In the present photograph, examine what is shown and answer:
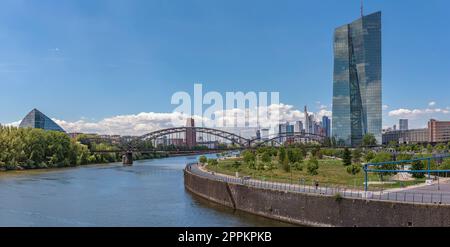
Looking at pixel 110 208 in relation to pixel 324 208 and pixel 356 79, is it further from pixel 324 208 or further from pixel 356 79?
pixel 356 79

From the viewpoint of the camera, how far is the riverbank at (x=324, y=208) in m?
23.7

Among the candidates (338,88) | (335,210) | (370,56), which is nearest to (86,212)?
(335,210)

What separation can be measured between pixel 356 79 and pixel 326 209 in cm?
15722

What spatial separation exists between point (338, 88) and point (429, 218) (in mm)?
160200

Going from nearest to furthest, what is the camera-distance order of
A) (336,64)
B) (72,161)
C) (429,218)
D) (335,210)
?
(429,218), (335,210), (72,161), (336,64)

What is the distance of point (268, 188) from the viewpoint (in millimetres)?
34281

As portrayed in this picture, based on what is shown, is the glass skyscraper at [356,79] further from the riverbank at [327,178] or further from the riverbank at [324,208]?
the riverbank at [324,208]

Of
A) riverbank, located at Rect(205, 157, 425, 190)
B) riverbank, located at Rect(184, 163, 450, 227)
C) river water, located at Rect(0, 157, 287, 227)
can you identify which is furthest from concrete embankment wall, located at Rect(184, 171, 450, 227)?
riverbank, located at Rect(205, 157, 425, 190)

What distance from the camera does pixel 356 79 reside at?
178 m

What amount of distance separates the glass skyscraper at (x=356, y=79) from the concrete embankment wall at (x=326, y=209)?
146 metres

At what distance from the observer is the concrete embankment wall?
2369 centimetres

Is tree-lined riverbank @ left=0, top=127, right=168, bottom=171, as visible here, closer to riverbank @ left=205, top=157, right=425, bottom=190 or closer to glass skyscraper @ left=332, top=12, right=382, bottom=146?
riverbank @ left=205, top=157, right=425, bottom=190

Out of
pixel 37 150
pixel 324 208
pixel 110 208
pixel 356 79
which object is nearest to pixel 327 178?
pixel 324 208
